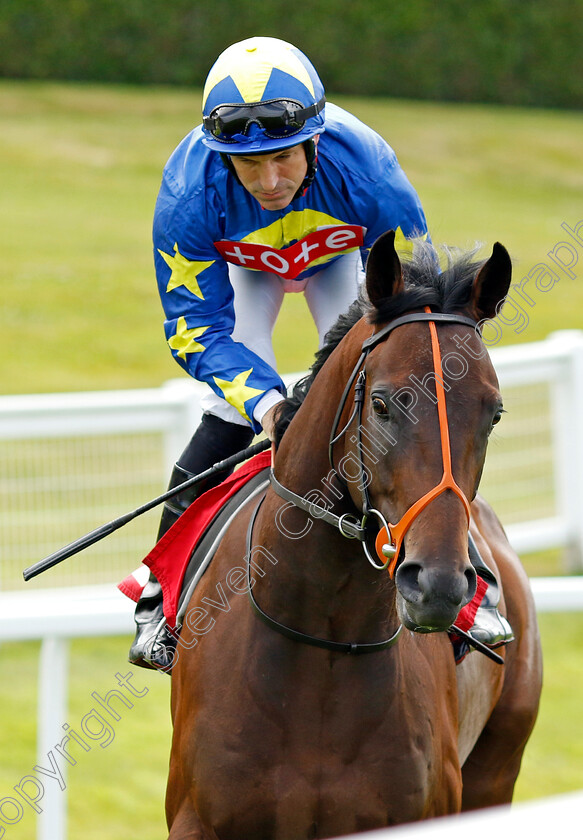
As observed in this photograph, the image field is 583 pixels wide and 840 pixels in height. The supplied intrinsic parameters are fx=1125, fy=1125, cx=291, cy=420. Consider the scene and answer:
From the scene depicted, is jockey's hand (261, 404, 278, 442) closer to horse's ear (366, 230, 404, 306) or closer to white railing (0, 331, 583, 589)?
horse's ear (366, 230, 404, 306)

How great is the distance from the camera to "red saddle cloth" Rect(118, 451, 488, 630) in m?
3.05

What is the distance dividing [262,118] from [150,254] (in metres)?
14.6

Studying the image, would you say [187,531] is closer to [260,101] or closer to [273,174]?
[273,174]

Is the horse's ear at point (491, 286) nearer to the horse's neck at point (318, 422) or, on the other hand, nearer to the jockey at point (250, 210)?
the horse's neck at point (318, 422)

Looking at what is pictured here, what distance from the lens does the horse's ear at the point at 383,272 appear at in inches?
91.4

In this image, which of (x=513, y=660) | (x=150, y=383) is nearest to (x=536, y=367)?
(x=513, y=660)

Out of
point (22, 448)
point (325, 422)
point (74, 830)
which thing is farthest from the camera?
point (22, 448)

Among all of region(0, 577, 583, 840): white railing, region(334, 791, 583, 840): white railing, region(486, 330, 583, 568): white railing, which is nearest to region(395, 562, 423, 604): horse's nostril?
region(334, 791, 583, 840): white railing

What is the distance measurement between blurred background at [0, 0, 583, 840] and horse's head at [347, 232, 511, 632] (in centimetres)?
77

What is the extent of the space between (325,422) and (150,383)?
9.75 m

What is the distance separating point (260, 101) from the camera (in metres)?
2.78

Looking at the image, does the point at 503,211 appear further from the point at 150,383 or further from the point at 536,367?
the point at 536,367

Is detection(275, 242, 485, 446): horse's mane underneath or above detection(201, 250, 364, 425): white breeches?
above

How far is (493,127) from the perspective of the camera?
22938mm
